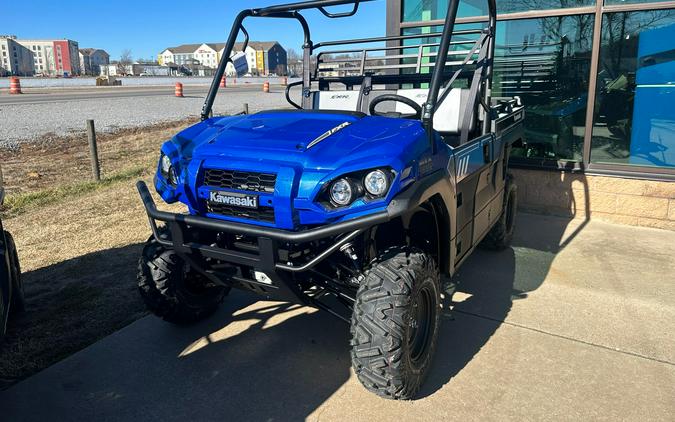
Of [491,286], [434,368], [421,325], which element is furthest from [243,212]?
[491,286]

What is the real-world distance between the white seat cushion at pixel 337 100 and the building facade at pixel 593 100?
2.71 m

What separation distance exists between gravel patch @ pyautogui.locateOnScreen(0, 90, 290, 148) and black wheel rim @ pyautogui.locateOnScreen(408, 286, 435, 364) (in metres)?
11.5

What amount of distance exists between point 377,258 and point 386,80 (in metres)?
2.54

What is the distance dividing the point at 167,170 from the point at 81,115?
16.8 meters

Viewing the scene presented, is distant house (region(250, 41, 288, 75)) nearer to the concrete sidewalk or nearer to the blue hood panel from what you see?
the concrete sidewalk

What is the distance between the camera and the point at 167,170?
3.33 metres

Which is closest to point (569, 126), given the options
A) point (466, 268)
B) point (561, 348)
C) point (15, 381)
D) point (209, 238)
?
point (466, 268)

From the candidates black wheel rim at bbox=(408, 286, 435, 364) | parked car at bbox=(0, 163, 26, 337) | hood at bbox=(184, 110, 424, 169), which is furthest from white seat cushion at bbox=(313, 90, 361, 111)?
parked car at bbox=(0, 163, 26, 337)

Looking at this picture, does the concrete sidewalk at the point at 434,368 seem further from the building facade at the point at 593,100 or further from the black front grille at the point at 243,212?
the building facade at the point at 593,100

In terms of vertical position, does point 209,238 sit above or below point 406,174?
below

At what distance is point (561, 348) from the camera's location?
3.52 metres

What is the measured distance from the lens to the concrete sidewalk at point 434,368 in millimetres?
2885

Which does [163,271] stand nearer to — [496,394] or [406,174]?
[406,174]

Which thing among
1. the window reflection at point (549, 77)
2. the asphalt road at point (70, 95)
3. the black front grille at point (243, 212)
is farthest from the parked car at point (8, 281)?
the asphalt road at point (70, 95)
